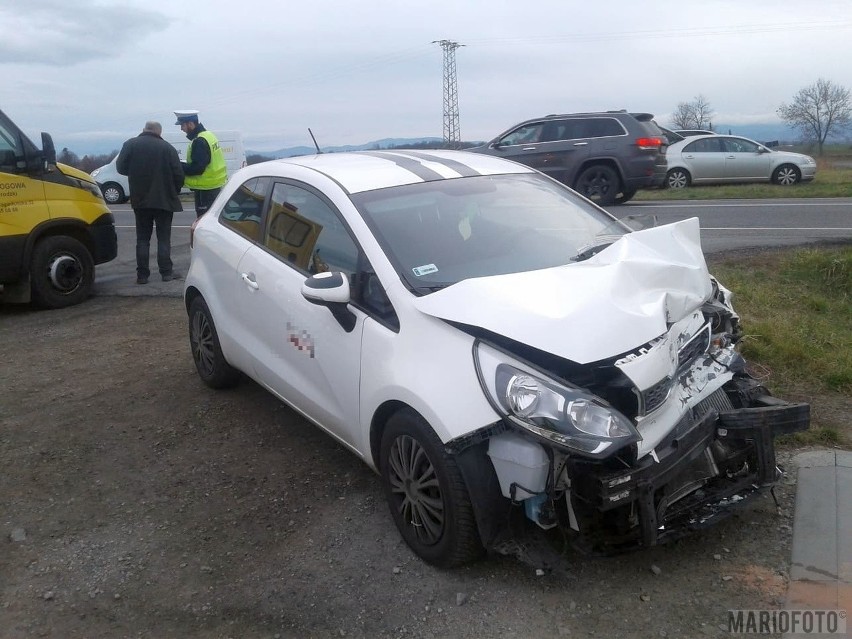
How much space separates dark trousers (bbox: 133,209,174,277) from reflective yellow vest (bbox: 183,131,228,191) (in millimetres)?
536

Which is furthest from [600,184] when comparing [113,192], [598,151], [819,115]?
[819,115]

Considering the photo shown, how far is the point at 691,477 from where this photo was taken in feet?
11.1

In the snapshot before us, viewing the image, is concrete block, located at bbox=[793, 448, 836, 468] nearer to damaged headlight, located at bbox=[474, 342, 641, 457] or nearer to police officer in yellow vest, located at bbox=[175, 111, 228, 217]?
damaged headlight, located at bbox=[474, 342, 641, 457]

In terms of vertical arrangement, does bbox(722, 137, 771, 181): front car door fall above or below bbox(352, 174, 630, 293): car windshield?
above

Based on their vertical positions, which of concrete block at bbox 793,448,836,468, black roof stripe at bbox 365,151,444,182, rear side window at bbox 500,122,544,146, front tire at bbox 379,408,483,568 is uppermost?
rear side window at bbox 500,122,544,146

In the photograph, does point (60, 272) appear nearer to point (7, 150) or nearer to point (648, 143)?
point (7, 150)

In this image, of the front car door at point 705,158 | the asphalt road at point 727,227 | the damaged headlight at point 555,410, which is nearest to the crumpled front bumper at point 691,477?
the damaged headlight at point 555,410

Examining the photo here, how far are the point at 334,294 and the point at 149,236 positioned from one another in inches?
263

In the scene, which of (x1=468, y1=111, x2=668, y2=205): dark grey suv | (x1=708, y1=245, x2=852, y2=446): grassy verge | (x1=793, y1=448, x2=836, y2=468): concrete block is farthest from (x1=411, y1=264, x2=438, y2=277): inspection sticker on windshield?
(x1=468, y1=111, x2=668, y2=205): dark grey suv

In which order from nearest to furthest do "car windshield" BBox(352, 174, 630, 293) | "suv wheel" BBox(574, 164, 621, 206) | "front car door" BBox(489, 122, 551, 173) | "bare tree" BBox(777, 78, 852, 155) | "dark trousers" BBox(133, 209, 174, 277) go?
"car windshield" BBox(352, 174, 630, 293), "dark trousers" BBox(133, 209, 174, 277), "suv wheel" BBox(574, 164, 621, 206), "front car door" BBox(489, 122, 551, 173), "bare tree" BBox(777, 78, 852, 155)

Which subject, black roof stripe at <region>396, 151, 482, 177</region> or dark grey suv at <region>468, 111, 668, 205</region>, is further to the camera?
dark grey suv at <region>468, 111, 668, 205</region>

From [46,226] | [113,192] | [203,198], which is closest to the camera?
[46,226]

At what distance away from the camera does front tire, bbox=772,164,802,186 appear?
19594 mm

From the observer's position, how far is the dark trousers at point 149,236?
31.1 ft
